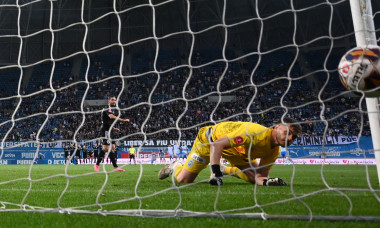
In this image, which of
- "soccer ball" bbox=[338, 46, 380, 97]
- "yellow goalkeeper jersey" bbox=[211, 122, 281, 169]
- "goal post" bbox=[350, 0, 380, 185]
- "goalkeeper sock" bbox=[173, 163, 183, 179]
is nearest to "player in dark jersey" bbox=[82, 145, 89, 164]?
"goalkeeper sock" bbox=[173, 163, 183, 179]

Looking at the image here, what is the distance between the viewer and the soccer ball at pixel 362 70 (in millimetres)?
3330

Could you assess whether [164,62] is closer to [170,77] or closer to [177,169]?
[170,77]

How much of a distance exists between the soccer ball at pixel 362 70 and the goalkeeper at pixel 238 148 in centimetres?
90

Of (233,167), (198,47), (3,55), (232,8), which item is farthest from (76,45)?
(233,167)

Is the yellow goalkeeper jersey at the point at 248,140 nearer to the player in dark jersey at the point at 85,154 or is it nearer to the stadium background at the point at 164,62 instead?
the stadium background at the point at 164,62

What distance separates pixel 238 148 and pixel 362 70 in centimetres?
239

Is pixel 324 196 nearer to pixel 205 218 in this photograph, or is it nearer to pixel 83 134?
pixel 205 218

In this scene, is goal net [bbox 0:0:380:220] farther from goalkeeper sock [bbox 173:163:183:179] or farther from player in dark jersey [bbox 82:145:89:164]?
goalkeeper sock [bbox 173:163:183:179]

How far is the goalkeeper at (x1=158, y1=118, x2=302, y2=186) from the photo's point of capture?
4582 millimetres

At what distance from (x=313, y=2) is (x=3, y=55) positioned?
79.9 ft

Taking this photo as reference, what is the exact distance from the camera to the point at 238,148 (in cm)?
548

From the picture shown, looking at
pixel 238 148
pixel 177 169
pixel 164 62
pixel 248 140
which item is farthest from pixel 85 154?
pixel 248 140

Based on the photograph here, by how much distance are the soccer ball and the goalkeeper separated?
90 centimetres

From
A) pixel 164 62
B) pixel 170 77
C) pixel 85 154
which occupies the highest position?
pixel 164 62
